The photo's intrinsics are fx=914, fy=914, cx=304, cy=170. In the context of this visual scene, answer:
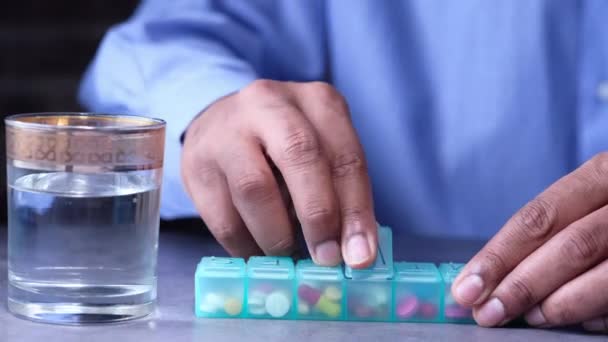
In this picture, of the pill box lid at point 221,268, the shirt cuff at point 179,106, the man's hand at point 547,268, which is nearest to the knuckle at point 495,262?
the man's hand at point 547,268

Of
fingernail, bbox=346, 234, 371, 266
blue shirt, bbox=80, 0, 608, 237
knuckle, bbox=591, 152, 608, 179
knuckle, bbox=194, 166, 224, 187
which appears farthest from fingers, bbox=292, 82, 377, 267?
blue shirt, bbox=80, 0, 608, 237

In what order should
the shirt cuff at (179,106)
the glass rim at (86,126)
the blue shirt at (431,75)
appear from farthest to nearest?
the blue shirt at (431,75) → the shirt cuff at (179,106) → the glass rim at (86,126)

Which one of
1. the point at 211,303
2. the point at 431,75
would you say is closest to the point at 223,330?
the point at 211,303

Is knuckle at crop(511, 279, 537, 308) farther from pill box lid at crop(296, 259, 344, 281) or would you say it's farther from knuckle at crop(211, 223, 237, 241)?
knuckle at crop(211, 223, 237, 241)

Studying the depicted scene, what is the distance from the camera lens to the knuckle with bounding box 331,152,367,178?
2.74ft

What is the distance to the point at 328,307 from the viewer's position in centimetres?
76

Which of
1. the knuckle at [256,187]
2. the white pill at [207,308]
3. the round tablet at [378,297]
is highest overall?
the knuckle at [256,187]

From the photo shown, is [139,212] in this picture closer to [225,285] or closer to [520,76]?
[225,285]

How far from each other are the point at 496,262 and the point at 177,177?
615 millimetres

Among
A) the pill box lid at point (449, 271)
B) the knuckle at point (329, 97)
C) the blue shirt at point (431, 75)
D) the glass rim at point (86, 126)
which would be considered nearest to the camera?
the glass rim at point (86, 126)

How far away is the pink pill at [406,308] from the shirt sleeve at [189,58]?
1.58 ft

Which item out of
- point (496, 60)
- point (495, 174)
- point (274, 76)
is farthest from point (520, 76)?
point (274, 76)

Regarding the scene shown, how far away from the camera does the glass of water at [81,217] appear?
677mm

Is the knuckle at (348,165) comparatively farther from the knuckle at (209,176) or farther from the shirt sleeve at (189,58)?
the shirt sleeve at (189,58)
